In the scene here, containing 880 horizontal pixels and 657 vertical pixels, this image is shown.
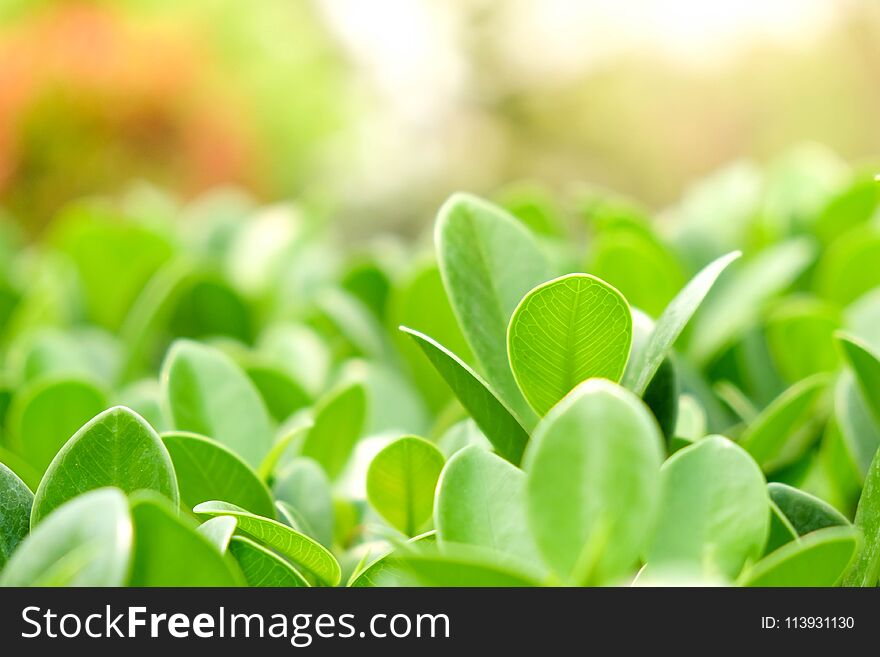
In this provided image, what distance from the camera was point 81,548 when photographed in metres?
0.52

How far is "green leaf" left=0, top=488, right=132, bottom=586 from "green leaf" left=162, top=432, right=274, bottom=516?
21 centimetres

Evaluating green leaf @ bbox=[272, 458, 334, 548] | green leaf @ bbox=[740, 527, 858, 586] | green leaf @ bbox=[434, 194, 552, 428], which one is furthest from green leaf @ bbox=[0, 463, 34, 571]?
green leaf @ bbox=[740, 527, 858, 586]

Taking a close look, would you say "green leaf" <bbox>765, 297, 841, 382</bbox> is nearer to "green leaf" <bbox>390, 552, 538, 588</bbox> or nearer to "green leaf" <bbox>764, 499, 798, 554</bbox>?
"green leaf" <bbox>764, 499, 798, 554</bbox>

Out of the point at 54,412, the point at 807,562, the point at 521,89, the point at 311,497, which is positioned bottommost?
the point at 807,562

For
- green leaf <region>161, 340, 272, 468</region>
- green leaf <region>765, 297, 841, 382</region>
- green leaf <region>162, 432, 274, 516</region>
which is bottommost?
green leaf <region>162, 432, 274, 516</region>

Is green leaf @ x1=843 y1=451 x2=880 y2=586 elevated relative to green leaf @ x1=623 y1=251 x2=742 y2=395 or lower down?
lower down

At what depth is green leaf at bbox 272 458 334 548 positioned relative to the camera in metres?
0.84

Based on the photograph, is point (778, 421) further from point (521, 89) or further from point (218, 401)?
point (521, 89)

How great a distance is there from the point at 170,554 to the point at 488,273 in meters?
0.36

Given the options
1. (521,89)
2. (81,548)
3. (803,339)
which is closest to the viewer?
(81,548)

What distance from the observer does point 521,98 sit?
9.22 metres

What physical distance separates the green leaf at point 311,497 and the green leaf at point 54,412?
9.3 inches

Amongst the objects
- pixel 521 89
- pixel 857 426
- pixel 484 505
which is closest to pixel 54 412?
pixel 484 505

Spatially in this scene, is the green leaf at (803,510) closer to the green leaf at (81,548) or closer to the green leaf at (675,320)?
the green leaf at (675,320)
